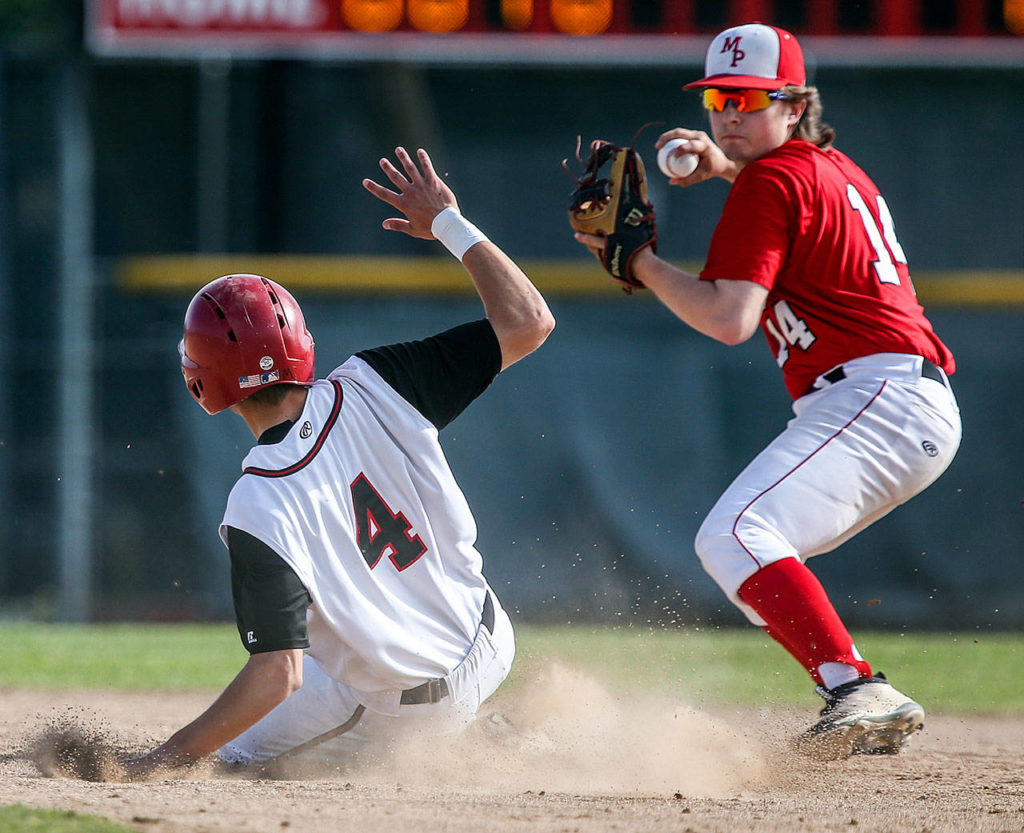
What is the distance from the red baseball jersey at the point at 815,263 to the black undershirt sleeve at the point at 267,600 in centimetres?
138

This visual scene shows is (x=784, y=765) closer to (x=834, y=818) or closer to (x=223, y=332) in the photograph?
(x=834, y=818)

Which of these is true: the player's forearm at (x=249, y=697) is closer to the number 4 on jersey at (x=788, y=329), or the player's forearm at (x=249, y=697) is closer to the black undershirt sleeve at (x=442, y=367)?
the black undershirt sleeve at (x=442, y=367)

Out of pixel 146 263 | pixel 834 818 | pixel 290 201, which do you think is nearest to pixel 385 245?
pixel 290 201

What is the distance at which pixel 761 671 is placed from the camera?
19.5 ft

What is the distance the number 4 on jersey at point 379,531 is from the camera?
3.06 metres

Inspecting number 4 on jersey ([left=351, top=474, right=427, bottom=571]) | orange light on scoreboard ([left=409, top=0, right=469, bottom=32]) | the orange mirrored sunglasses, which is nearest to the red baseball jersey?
the orange mirrored sunglasses

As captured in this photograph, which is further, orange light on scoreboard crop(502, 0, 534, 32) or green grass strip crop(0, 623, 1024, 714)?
orange light on scoreboard crop(502, 0, 534, 32)

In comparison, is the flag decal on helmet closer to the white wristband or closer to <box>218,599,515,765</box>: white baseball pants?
the white wristband

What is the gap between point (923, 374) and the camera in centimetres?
362

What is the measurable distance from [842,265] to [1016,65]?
5994 millimetres

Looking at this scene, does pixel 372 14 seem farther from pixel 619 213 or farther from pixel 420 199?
pixel 420 199

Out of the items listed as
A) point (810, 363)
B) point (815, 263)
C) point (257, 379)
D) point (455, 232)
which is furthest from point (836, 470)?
point (257, 379)

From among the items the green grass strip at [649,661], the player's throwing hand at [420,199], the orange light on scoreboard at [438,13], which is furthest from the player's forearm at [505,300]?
the orange light on scoreboard at [438,13]

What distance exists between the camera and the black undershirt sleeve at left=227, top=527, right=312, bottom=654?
2.83 metres
